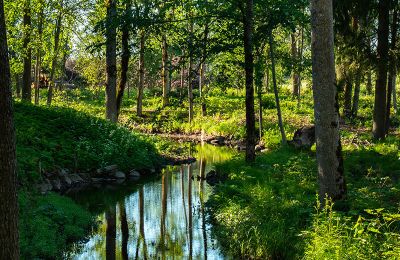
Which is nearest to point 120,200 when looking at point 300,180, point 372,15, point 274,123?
point 300,180

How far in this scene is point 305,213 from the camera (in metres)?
9.01

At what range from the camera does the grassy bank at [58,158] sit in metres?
9.47

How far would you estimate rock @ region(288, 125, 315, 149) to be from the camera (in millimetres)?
19141

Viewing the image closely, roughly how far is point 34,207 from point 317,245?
7.01 metres

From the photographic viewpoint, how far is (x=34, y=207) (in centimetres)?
1055

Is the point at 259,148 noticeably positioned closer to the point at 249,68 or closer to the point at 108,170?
the point at 108,170

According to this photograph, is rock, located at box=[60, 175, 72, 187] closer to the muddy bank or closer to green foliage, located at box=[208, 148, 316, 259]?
the muddy bank

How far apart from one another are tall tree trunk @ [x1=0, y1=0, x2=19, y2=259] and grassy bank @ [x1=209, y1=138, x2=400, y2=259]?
4.09 meters

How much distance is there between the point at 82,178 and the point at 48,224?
6691 millimetres

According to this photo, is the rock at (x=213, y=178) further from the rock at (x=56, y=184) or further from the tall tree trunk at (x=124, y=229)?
the rock at (x=56, y=184)

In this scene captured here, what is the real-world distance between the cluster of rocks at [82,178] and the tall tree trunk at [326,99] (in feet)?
28.5

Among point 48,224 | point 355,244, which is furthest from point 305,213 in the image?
point 48,224

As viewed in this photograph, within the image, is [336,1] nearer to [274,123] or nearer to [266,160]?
[266,160]

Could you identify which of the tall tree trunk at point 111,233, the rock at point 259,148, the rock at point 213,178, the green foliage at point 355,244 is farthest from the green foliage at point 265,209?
the rock at point 259,148
